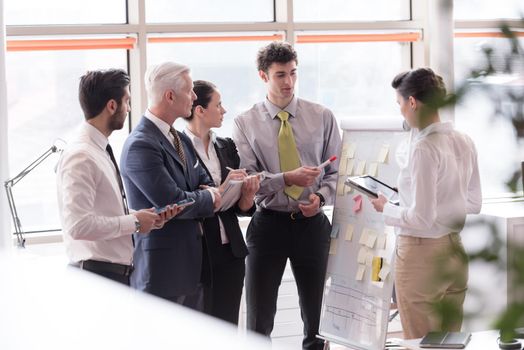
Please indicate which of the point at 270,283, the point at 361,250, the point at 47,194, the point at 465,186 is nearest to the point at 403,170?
the point at 465,186

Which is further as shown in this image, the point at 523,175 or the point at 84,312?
the point at 84,312

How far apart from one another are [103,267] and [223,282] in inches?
31.7

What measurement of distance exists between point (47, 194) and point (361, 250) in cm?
222

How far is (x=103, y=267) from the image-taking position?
3.54m

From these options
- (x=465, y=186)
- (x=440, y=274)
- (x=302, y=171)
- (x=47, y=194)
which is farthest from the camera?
(x=47, y=194)

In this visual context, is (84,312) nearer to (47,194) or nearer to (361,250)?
(361,250)

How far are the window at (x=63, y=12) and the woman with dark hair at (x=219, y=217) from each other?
5.50ft

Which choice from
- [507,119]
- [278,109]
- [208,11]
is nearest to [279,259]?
[278,109]

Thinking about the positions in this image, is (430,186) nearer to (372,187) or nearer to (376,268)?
(372,187)

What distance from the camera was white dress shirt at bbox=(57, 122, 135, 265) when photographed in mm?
3434

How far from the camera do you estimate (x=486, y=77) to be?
247 millimetres

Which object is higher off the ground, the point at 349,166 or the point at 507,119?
the point at 507,119

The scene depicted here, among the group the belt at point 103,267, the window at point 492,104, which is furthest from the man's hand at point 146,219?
the window at point 492,104

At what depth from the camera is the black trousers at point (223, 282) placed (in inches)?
162
